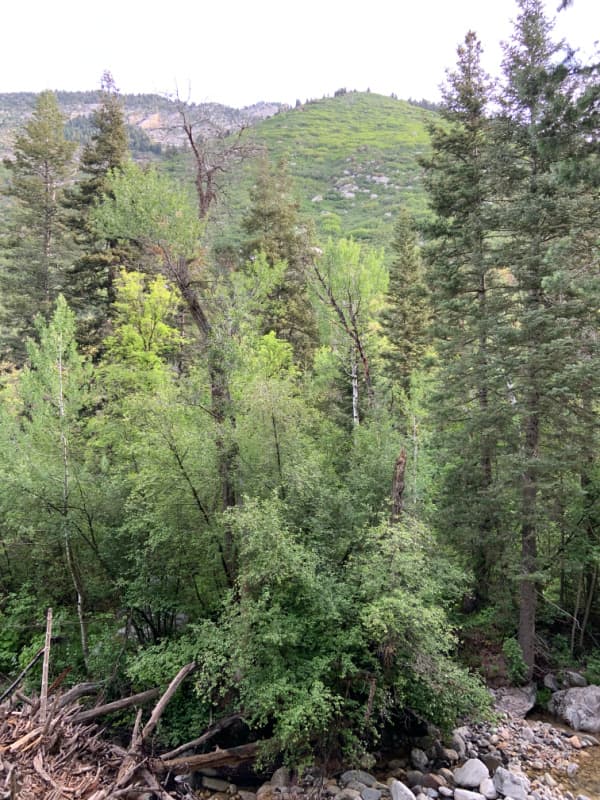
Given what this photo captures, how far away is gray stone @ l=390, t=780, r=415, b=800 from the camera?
802 centimetres

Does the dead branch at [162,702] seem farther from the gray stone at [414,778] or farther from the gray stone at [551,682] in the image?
the gray stone at [551,682]

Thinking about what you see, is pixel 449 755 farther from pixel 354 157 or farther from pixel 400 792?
pixel 354 157

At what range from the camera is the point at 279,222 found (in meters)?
22.5

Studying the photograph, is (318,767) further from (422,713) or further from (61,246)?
(61,246)

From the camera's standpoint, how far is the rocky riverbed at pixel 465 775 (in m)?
8.39

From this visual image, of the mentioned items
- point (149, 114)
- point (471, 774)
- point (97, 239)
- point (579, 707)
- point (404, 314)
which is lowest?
point (579, 707)

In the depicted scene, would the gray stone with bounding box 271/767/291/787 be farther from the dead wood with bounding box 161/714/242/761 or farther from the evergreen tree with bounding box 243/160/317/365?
the evergreen tree with bounding box 243/160/317/365

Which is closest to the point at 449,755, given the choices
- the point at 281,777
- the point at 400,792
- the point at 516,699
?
the point at 400,792

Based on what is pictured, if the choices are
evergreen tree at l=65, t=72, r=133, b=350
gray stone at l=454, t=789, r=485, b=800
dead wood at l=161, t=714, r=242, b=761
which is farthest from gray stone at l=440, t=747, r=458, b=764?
evergreen tree at l=65, t=72, r=133, b=350

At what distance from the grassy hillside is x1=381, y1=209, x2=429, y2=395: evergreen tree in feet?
77.4

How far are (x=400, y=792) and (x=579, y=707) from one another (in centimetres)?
566

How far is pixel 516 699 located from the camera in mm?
11617

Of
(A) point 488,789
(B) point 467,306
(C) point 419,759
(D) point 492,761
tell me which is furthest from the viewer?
(B) point 467,306

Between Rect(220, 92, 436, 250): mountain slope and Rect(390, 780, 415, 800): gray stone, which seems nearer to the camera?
Rect(390, 780, 415, 800): gray stone
